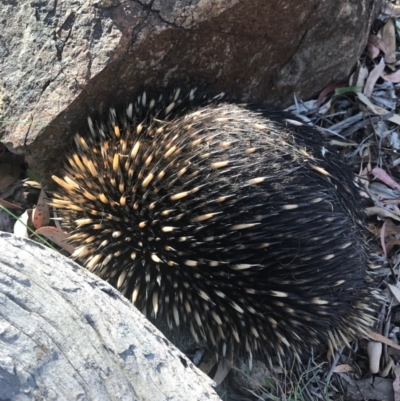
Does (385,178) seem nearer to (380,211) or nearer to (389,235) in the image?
(380,211)

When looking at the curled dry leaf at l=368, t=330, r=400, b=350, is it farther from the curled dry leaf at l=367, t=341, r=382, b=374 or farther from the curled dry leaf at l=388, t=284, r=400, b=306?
the curled dry leaf at l=388, t=284, r=400, b=306

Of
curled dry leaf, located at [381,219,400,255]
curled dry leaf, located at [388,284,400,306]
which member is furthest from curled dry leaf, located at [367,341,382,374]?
curled dry leaf, located at [381,219,400,255]

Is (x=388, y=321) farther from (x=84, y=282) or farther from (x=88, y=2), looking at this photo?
(x=88, y=2)

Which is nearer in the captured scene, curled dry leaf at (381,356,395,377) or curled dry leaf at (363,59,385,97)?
curled dry leaf at (381,356,395,377)

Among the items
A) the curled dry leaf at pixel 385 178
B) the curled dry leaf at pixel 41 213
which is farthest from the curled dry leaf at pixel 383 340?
the curled dry leaf at pixel 41 213

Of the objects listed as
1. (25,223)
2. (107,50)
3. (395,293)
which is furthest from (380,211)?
(25,223)
